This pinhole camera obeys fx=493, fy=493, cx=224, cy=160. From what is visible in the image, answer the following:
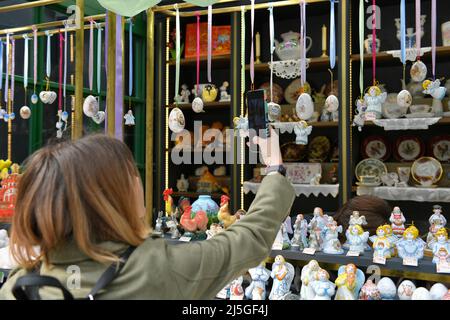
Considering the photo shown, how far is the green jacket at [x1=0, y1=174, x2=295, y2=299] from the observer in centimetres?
78

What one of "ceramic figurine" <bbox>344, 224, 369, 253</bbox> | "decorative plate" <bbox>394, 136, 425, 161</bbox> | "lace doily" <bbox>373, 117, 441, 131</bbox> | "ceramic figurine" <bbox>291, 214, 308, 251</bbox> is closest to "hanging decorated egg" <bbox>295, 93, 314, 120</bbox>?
"lace doily" <bbox>373, 117, 441, 131</bbox>

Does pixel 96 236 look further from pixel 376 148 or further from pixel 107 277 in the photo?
pixel 376 148

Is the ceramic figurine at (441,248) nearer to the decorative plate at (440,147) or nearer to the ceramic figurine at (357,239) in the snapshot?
the ceramic figurine at (357,239)

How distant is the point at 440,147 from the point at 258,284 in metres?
2.23

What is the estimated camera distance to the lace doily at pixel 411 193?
10.3 ft

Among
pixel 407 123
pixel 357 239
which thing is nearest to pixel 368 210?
pixel 357 239

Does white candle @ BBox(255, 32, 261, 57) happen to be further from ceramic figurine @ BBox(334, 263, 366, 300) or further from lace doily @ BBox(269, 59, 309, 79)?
ceramic figurine @ BBox(334, 263, 366, 300)

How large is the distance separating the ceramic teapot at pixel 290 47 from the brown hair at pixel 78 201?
10.4ft

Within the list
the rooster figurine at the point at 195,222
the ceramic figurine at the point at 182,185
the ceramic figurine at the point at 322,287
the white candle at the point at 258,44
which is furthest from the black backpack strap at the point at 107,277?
the ceramic figurine at the point at 182,185

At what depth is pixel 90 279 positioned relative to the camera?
79 cm

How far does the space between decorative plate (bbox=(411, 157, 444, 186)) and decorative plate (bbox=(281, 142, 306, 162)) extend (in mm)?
832

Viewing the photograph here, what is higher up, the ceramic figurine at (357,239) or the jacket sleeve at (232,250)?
the jacket sleeve at (232,250)

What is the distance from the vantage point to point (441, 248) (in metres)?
1.64
